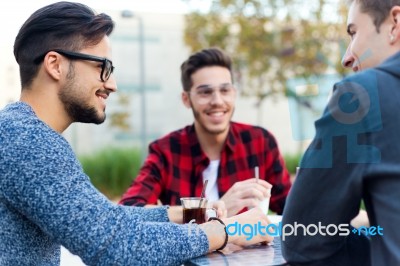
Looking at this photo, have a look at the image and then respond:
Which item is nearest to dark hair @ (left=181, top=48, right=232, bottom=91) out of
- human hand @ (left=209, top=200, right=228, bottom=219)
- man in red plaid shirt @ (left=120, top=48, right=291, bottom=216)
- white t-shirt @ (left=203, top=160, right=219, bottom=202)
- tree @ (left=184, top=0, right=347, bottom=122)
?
man in red plaid shirt @ (left=120, top=48, right=291, bottom=216)

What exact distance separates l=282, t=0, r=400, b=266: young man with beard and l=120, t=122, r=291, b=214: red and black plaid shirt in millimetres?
1716

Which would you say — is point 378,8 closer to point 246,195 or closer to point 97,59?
point 97,59

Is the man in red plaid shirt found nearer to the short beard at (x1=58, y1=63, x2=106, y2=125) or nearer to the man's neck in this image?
the man's neck

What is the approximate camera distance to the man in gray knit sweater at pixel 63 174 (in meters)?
1.60

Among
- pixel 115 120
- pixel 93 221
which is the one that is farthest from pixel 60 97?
pixel 115 120

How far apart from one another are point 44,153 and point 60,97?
1.00 feet

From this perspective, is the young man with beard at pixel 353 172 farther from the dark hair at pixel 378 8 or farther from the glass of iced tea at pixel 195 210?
the glass of iced tea at pixel 195 210

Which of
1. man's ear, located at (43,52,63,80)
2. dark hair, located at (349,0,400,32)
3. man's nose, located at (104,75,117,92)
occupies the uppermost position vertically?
dark hair, located at (349,0,400,32)

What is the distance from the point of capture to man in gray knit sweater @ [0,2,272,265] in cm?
160

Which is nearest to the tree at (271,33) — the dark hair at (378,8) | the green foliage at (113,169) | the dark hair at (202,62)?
the green foliage at (113,169)

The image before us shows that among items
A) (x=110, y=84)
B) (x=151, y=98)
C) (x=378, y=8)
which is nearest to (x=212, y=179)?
(x=110, y=84)

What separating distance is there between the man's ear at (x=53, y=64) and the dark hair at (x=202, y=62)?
1.69 metres

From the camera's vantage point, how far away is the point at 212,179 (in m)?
3.26

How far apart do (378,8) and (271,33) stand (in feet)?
46.9
